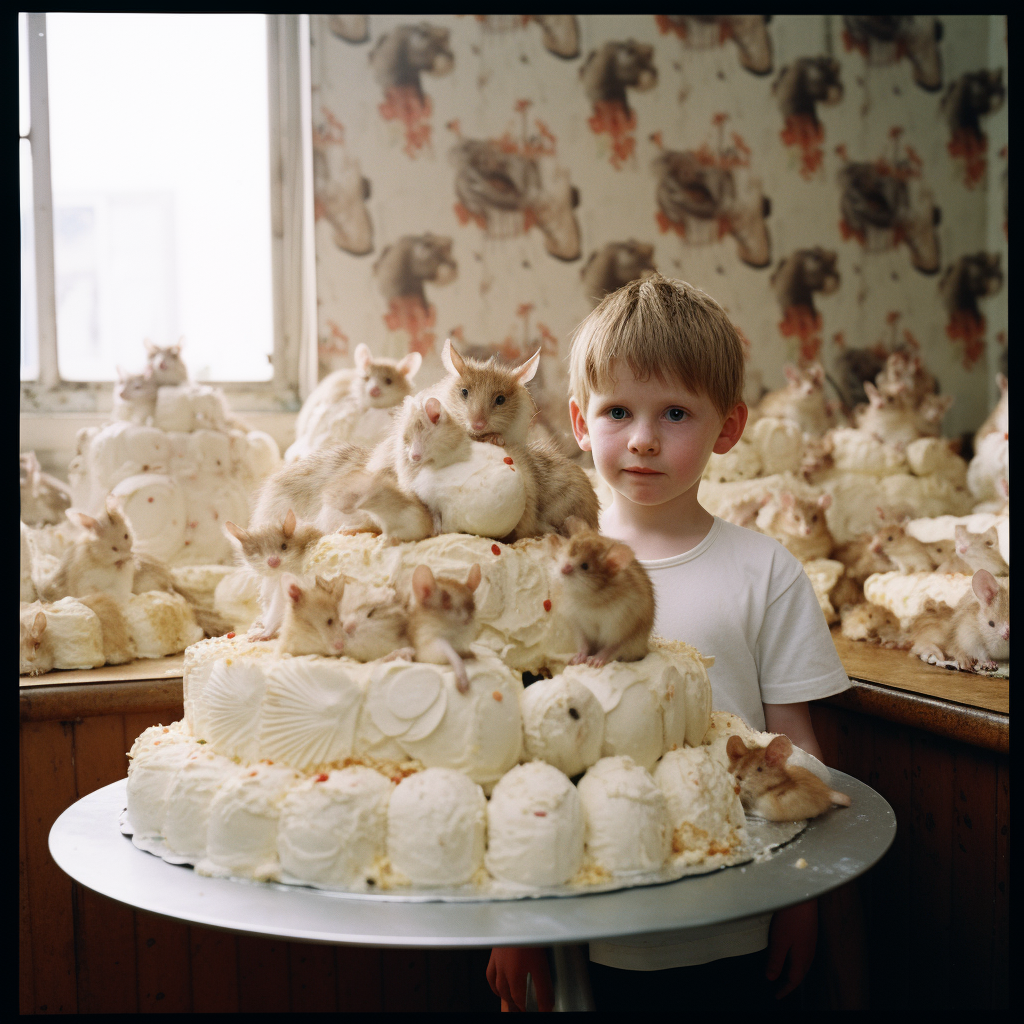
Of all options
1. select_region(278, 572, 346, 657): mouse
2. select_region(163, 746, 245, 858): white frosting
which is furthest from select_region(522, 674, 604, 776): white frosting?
select_region(163, 746, 245, 858): white frosting

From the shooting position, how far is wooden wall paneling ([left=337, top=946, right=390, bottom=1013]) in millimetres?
2357

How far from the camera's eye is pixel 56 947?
90.0 inches

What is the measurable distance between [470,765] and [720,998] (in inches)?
24.4

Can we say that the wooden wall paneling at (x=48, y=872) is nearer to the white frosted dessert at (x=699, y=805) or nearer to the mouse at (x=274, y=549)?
the mouse at (x=274, y=549)

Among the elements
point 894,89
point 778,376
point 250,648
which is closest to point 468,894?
point 250,648

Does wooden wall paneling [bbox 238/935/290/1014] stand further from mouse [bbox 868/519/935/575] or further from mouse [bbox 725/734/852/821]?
mouse [bbox 868/519/935/575]

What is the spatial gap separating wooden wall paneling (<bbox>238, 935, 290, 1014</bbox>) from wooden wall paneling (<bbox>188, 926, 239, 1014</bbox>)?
2 cm

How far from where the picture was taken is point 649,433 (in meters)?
1.50

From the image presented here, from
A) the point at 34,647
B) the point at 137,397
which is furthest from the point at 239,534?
the point at 137,397

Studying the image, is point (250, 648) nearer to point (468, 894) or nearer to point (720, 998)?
point (468, 894)

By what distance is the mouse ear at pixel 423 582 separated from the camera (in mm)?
1171

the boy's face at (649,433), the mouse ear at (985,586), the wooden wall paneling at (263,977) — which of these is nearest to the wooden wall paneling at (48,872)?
the wooden wall paneling at (263,977)

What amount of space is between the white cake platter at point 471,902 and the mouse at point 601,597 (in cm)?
32

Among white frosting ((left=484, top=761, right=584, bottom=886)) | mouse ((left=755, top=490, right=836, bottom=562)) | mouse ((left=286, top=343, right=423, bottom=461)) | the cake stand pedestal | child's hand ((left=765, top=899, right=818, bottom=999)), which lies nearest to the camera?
the cake stand pedestal
